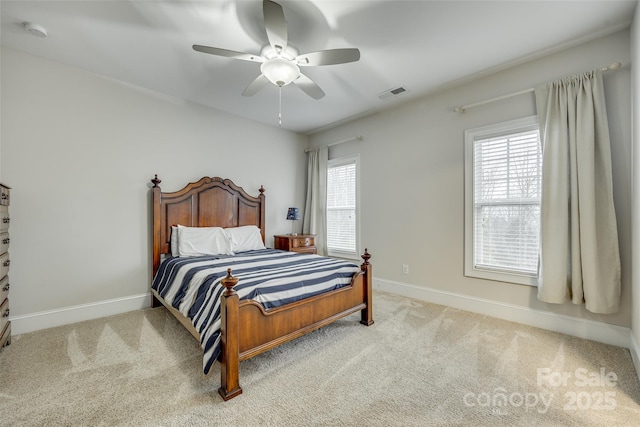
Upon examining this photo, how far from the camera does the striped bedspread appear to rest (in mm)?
1890

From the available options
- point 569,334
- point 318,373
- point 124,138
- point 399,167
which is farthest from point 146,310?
point 569,334

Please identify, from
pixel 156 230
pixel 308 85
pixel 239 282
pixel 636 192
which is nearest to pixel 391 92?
pixel 308 85

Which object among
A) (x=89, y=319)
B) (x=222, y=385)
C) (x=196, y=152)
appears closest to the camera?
(x=222, y=385)

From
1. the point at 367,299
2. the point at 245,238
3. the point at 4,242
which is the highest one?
the point at 4,242

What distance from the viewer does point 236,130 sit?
13.7 feet

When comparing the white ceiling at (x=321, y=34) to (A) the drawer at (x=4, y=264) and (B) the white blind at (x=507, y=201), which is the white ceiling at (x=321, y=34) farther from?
(A) the drawer at (x=4, y=264)

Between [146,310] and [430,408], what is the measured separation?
10.3ft

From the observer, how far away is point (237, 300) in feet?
5.74

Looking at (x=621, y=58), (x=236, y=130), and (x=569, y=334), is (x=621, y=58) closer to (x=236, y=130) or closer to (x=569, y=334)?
(x=569, y=334)

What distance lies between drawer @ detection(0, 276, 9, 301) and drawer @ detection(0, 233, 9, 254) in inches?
9.4

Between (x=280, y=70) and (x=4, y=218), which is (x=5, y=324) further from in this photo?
(x=280, y=70)

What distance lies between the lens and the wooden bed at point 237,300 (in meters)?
1.71

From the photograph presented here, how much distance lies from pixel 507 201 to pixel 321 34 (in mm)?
2458

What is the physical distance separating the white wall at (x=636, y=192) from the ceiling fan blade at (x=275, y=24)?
2.50 metres
